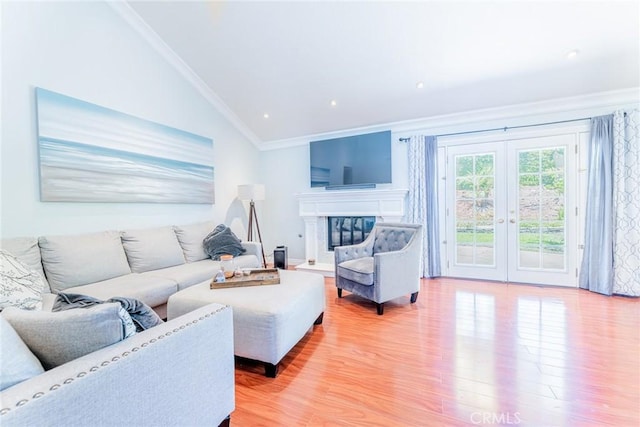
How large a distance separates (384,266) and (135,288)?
7.25ft

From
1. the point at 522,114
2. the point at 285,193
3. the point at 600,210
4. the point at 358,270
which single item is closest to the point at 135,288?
the point at 358,270

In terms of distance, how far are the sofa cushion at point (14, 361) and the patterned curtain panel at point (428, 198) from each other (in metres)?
3.87

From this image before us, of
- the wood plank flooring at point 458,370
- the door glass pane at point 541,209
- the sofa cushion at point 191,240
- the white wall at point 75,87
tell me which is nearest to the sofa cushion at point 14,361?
the wood plank flooring at point 458,370

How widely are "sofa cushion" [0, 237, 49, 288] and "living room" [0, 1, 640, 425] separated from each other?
184 mm

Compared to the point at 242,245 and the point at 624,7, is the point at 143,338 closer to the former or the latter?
the point at 242,245

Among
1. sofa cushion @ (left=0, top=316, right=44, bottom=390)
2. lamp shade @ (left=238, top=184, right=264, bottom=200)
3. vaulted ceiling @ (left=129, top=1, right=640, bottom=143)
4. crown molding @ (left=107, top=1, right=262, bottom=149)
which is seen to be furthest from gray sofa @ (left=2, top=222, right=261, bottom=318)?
vaulted ceiling @ (left=129, top=1, right=640, bottom=143)

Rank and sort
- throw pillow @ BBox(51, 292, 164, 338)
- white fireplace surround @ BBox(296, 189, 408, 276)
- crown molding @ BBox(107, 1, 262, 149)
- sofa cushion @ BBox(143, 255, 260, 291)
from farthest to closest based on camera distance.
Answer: white fireplace surround @ BBox(296, 189, 408, 276)
crown molding @ BBox(107, 1, 262, 149)
sofa cushion @ BBox(143, 255, 260, 291)
throw pillow @ BBox(51, 292, 164, 338)

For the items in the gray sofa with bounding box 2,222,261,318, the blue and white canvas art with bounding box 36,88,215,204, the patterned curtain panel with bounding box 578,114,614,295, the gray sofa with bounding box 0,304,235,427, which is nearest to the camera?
the gray sofa with bounding box 0,304,235,427

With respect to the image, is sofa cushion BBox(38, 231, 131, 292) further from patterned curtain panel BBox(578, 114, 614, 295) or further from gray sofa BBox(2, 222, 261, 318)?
patterned curtain panel BBox(578, 114, 614, 295)

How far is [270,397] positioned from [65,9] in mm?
3700

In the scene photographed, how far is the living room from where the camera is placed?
223cm

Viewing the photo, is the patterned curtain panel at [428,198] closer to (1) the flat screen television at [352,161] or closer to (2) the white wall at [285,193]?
(1) the flat screen television at [352,161]

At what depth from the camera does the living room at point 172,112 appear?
2234 mm

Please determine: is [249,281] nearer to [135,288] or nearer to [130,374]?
[135,288]
